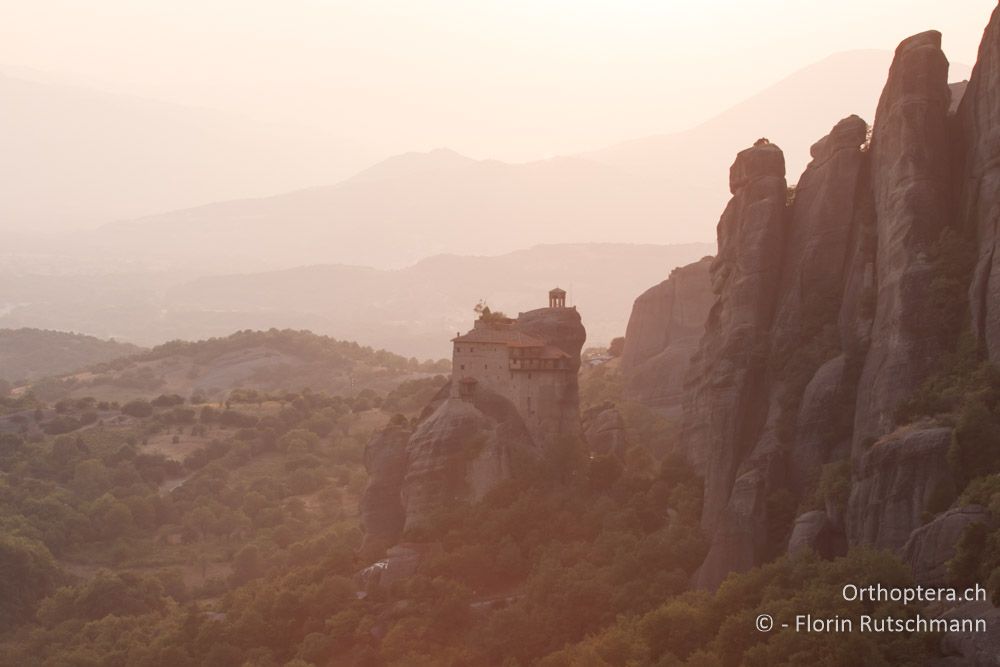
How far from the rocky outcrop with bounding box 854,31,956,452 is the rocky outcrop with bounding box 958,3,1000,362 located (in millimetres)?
919

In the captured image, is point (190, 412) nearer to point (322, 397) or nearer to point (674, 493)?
point (322, 397)

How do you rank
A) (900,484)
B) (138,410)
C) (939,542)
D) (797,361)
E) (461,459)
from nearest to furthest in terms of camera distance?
(939,542)
(900,484)
(797,361)
(461,459)
(138,410)

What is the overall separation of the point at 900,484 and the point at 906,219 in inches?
524

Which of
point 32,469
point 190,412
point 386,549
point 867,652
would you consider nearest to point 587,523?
point 386,549

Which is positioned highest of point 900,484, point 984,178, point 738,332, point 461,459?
point 984,178

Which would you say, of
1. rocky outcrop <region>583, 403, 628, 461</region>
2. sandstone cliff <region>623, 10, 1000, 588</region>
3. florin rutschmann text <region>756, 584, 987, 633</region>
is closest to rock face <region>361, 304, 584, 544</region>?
rocky outcrop <region>583, 403, 628, 461</region>

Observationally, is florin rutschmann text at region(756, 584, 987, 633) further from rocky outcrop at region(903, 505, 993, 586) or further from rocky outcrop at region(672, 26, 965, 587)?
rocky outcrop at region(672, 26, 965, 587)

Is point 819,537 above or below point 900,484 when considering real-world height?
below

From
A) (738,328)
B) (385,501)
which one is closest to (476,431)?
(385,501)

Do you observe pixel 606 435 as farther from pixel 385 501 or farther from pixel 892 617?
pixel 892 617

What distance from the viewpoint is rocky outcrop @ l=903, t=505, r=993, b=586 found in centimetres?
5019

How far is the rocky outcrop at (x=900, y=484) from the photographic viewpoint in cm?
5375

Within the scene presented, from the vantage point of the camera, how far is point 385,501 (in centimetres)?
8338

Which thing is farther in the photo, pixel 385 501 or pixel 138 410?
pixel 138 410
